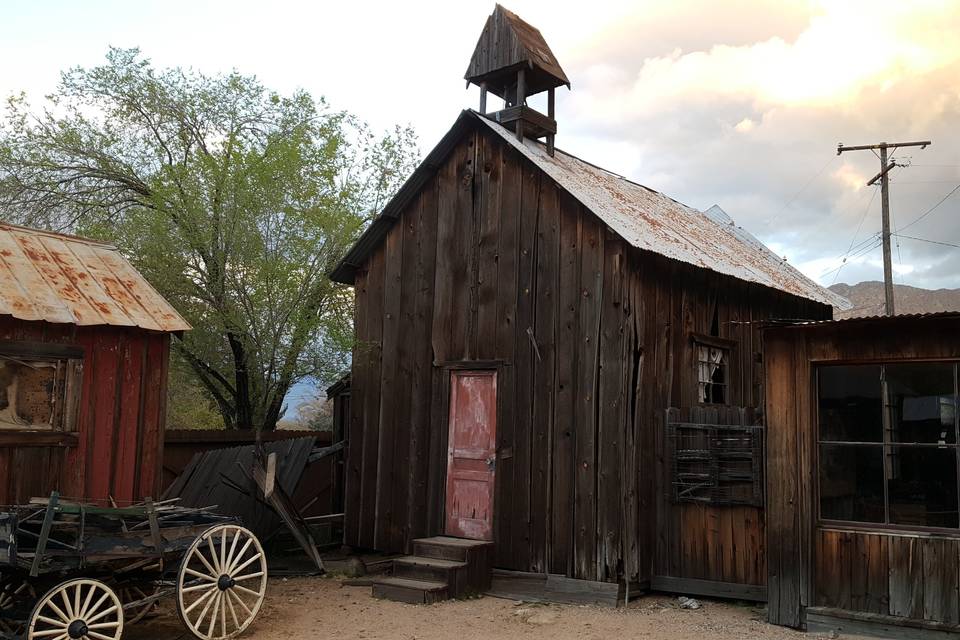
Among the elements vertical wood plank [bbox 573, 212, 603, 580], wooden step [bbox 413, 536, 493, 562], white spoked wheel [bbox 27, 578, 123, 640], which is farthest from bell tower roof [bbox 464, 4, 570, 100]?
white spoked wheel [bbox 27, 578, 123, 640]

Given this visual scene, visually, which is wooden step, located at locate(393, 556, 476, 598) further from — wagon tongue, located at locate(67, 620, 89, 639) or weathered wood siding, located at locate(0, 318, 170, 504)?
wagon tongue, located at locate(67, 620, 89, 639)

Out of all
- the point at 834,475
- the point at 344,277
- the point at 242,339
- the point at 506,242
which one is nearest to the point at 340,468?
the point at 242,339

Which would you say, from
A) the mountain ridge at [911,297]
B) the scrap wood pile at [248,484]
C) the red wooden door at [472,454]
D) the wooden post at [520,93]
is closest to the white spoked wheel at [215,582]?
the scrap wood pile at [248,484]

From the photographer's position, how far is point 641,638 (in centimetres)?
903

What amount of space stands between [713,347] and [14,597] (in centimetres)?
959

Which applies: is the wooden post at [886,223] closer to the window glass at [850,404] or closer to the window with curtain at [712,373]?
the window with curtain at [712,373]

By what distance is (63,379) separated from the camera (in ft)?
31.9

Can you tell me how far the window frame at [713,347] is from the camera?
1252 centimetres

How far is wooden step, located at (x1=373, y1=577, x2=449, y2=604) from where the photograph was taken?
34.6ft

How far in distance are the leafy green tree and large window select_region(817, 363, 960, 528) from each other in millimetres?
8204

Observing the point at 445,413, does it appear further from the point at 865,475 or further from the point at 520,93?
the point at 865,475

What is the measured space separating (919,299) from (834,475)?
11667 cm

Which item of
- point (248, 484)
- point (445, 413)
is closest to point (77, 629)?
point (248, 484)

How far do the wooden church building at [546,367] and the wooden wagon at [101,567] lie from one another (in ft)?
12.9
